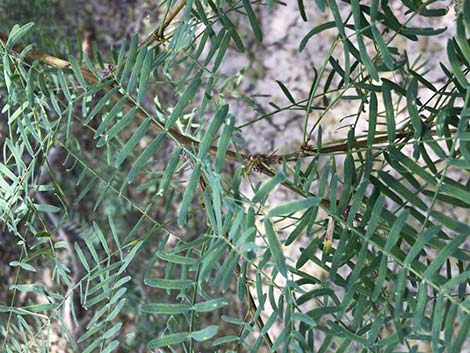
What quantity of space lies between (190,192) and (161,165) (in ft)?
3.25

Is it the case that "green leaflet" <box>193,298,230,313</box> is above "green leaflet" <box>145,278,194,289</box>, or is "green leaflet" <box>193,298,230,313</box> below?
above

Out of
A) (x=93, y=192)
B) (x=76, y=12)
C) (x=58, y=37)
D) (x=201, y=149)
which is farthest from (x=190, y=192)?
(x=76, y=12)

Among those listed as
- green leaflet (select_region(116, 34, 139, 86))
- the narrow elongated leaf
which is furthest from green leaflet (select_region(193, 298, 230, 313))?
green leaflet (select_region(116, 34, 139, 86))

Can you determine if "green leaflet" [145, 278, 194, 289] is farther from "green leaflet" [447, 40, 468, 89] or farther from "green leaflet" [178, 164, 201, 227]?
"green leaflet" [447, 40, 468, 89]

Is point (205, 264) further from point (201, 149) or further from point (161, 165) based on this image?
point (161, 165)

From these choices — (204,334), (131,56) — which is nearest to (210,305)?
(204,334)

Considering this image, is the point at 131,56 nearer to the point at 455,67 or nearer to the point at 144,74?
the point at 144,74

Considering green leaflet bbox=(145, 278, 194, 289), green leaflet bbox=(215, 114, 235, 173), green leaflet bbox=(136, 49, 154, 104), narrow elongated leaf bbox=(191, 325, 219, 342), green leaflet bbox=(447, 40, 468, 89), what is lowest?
narrow elongated leaf bbox=(191, 325, 219, 342)

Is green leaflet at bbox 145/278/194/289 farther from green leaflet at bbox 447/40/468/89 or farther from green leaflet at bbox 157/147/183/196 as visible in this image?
green leaflet at bbox 447/40/468/89

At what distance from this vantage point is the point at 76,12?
1.27 m

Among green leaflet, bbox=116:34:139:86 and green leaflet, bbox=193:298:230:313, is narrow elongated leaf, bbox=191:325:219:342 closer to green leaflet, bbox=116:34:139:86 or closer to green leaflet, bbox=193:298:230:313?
green leaflet, bbox=193:298:230:313

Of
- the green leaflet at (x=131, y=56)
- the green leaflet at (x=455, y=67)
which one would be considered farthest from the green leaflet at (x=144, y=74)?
the green leaflet at (x=455, y=67)

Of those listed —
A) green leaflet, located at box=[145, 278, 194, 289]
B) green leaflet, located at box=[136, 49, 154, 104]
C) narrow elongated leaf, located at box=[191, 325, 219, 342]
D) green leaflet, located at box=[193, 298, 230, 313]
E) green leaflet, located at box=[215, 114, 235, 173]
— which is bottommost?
narrow elongated leaf, located at box=[191, 325, 219, 342]

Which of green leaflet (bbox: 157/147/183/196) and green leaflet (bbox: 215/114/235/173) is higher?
green leaflet (bbox: 215/114/235/173)
